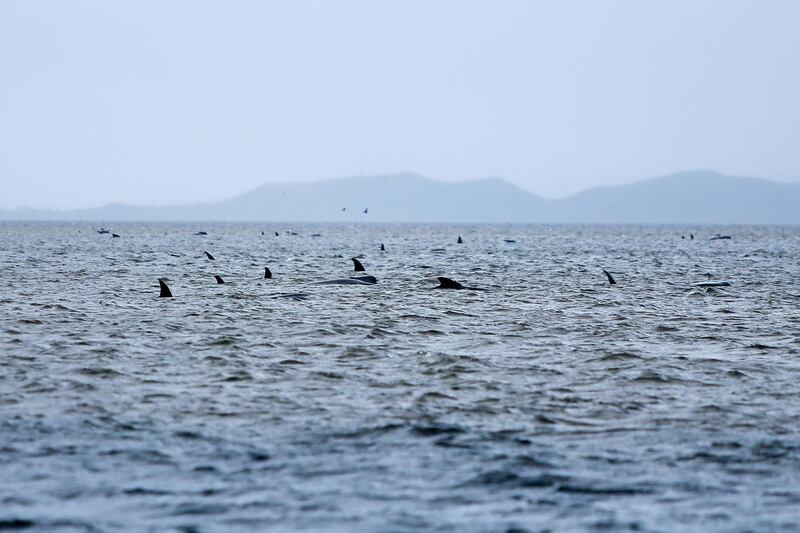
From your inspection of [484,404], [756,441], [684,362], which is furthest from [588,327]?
[756,441]

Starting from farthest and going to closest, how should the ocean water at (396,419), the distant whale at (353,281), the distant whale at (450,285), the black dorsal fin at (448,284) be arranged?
the distant whale at (353,281) → the black dorsal fin at (448,284) → the distant whale at (450,285) → the ocean water at (396,419)

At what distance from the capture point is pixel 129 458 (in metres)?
11.7

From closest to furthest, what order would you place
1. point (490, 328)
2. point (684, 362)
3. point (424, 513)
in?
point (424, 513), point (684, 362), point (490, 328)

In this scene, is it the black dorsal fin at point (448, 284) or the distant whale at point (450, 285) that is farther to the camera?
the black dorsal fin at point (448, 284)

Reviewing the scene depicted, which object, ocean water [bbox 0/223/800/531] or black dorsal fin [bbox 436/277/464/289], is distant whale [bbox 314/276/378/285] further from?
ocean water [bbox 0/223/800/531]

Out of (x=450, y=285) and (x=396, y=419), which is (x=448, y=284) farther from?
(x=396, y=419)

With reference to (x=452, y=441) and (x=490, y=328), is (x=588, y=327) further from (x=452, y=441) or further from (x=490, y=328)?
(x=452, y=441)

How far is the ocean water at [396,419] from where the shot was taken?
9.98 meters

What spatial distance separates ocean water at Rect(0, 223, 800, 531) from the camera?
998 cm

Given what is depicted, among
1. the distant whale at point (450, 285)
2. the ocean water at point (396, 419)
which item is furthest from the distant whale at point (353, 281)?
the ocean water at point (396, 419)

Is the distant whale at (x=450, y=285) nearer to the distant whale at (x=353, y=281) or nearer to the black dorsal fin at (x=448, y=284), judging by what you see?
the black dorsal fin at (x=448, y=284)

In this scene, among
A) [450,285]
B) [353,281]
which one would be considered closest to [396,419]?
[450,285]

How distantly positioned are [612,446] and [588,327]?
13878 mm

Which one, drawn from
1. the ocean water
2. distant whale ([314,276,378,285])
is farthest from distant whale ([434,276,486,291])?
the ocean water
